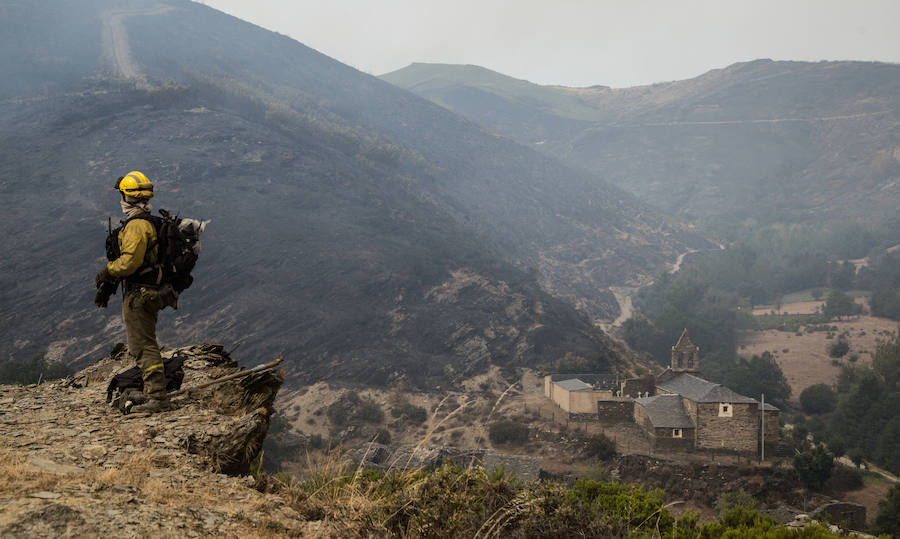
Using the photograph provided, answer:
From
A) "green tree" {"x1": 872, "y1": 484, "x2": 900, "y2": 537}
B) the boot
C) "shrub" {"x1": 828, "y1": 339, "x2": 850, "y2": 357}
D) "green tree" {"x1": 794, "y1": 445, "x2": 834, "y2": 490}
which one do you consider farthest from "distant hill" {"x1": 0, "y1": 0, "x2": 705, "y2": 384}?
the boot

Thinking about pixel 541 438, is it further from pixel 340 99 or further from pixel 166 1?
pixel 166 1

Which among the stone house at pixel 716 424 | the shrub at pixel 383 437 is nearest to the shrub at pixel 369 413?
the shrub at pixel 383 437

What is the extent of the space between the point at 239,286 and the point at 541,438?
3070 cm

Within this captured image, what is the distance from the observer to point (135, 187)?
19.0 feet

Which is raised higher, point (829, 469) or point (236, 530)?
point (236, 530)

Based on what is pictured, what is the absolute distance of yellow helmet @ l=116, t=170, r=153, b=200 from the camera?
5754mm

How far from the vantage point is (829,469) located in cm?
3042

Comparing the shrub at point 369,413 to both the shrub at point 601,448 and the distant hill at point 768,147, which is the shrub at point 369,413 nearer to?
the shrub at point 601,448

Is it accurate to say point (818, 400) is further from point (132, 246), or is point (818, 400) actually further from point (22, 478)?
point (22, 478)

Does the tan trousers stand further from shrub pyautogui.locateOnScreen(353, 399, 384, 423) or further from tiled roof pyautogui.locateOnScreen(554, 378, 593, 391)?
tiled roof pyautogui.locateOnScreen(554, 378, 593, 391)

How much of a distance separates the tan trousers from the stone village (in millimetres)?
32345

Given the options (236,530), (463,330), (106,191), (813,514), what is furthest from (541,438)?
(106,191)

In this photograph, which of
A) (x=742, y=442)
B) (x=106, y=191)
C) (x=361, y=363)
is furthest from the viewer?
(x=106, y=191)

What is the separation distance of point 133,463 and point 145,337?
1.64m
